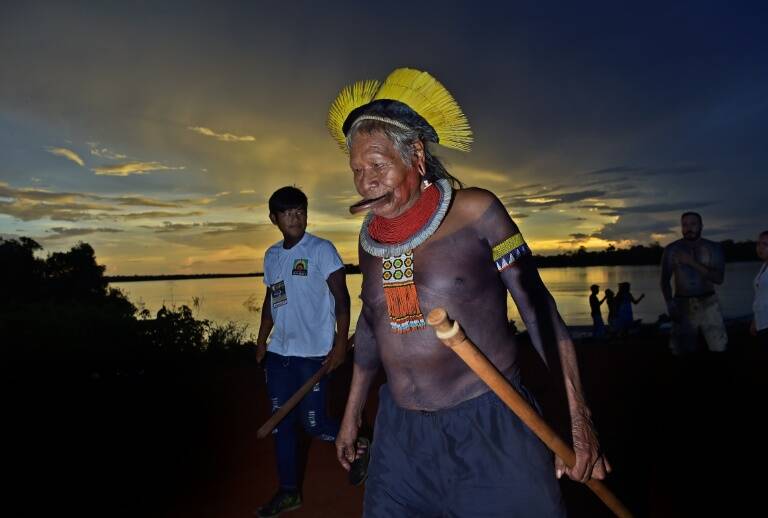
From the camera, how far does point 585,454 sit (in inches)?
83.2

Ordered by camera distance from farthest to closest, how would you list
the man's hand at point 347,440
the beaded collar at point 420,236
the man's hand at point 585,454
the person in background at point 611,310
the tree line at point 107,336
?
the person in background at point 611,310 → the tree line at point 107,336 → the man's hand at point 347,440 → the beaded collar at point 420,236 → the man's hand at point 585,454

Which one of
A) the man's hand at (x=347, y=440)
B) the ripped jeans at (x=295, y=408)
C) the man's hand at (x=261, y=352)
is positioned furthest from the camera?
the man's hand at (x=261, y=352)

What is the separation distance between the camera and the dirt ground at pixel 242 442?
16.3 ft

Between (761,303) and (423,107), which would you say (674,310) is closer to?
(761,303)

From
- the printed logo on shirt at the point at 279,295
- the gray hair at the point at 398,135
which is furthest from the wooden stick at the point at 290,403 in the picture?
the gray hair at the point at 398,135

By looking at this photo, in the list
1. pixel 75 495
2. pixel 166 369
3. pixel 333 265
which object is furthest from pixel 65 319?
pixel 333 265

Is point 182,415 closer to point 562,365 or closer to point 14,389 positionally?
point 14,389

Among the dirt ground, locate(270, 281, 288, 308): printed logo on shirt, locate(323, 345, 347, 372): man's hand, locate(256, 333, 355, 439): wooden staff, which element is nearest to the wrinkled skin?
locate(256, 333, 355, 439): wooden staff

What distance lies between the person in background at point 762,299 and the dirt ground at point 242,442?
107 cm

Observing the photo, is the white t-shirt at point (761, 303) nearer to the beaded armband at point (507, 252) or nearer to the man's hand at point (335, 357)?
the man's hand at point (335, 357)

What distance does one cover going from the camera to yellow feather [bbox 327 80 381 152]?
106 inches

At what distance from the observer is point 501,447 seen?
2213mm

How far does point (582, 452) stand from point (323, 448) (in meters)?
4.79

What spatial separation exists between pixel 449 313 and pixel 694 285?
23.5ft
